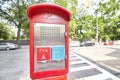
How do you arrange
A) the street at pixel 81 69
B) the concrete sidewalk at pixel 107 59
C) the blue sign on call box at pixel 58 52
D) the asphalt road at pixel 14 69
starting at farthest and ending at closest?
the concrete sidewalk at pixel 107 59 < the asphalt road at pixel 14 69 < the street at pixel 81 69 < the blue sign on call box at pixel 58 52

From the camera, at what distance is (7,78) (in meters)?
7.27

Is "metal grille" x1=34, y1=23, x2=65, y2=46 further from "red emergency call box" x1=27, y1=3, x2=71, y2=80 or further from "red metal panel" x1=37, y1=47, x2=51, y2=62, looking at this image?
"red metal panel" x1=37, y1=47, x2=51, y2=62

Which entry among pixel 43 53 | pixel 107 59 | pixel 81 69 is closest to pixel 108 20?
pixel 107 59

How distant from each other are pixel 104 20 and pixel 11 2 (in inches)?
995

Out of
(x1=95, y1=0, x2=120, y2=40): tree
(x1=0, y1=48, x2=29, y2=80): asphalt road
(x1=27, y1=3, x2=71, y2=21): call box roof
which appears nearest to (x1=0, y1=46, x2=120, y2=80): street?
(x1=0, y1=48, x2=29, y2=80): asphalt road

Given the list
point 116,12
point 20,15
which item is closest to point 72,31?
point 116,12

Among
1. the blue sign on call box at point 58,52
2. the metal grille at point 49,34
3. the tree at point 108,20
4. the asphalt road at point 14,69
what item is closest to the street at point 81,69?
the asphalt road at point 14,69

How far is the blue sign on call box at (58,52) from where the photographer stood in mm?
3549

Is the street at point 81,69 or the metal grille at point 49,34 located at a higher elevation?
the metal grille at point 49,34

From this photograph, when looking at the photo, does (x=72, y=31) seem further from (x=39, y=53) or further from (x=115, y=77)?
(x=39, y=53)

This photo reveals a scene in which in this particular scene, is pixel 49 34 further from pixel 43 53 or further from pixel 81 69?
pixel 81 69

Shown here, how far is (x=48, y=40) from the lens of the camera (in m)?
3.55

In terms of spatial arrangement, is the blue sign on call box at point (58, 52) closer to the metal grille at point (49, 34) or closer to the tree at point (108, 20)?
the metal grille at point (49, 34)

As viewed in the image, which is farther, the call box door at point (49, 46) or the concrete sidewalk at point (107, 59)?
the concrete sidewalk at point (107, 59)
